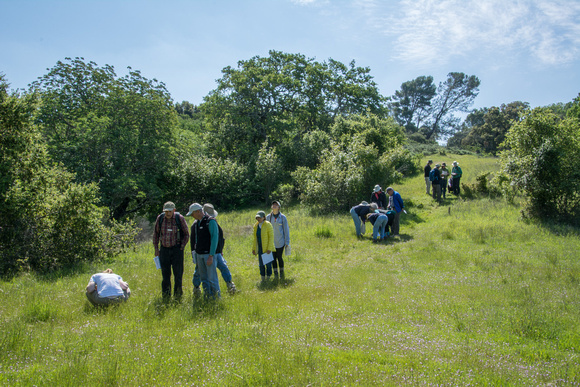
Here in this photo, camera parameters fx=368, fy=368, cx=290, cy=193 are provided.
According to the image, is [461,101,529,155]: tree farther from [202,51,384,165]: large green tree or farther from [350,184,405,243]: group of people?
[350,184,405,243]: group of people

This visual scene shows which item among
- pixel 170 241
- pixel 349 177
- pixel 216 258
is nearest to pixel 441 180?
pixel 349 177

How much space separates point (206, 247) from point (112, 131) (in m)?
19.6

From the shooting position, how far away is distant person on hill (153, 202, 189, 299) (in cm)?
764

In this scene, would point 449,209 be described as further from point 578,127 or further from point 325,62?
point 325,62

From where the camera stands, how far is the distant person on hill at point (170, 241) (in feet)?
25.1

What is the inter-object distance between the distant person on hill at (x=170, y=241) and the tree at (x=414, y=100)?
8998 centimetres

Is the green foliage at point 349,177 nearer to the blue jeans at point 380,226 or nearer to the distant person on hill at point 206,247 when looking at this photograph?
the blue jeans at point 380,226

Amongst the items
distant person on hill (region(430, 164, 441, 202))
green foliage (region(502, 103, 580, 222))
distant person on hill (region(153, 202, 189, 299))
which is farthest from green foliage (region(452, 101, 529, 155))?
distant person on hill (region(153, 202, 189, 299))

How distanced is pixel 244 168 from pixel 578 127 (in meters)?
21.5

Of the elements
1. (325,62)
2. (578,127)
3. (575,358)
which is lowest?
(575,358)

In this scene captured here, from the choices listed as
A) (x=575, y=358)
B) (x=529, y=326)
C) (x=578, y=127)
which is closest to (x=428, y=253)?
(x=529, y=326)

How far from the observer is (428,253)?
11.5 meters

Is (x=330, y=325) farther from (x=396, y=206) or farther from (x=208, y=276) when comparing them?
(x=396, y=206)

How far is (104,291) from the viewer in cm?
729
